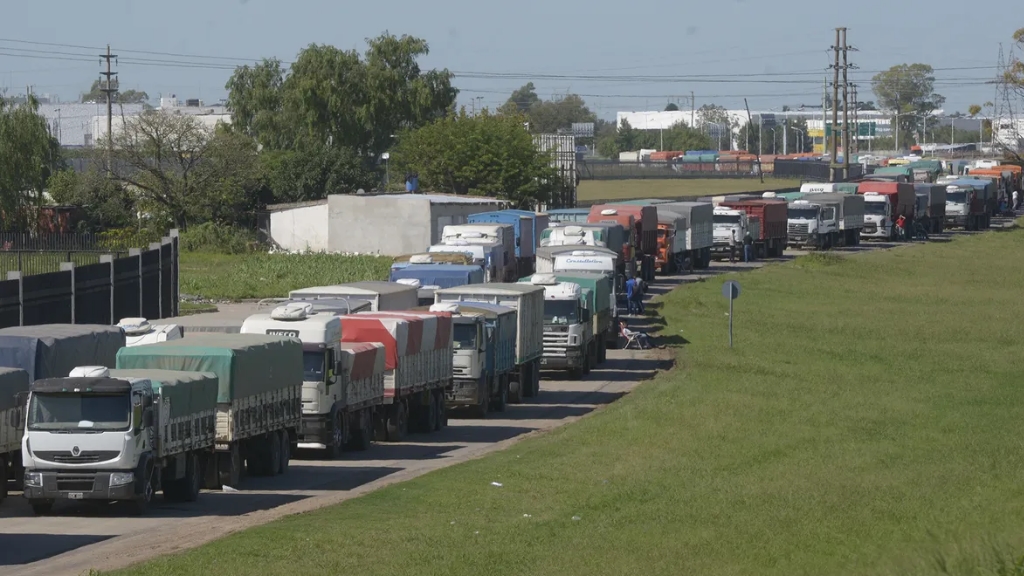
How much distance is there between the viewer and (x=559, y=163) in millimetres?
107062

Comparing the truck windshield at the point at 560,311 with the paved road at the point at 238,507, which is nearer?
the paved road at the point at 238,507

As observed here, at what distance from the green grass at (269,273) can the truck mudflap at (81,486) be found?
36717 millimetres

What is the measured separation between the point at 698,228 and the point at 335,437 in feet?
172

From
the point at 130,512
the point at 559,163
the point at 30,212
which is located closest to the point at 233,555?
the point at 130,512

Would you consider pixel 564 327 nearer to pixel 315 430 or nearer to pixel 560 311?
pixel 560 311

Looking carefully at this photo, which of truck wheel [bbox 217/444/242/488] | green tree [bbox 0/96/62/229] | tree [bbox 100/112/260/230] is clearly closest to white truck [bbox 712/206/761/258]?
tree [bbox 100/112/260/230]

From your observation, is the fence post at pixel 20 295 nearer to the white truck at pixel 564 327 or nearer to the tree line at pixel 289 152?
the white truck at pixel 564 327

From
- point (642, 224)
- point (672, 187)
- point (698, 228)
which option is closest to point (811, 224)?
point (698, 228)

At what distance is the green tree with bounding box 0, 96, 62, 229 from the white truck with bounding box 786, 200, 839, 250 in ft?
142

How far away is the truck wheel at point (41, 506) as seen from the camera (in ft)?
67.5

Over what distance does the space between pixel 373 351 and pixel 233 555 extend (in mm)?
11663

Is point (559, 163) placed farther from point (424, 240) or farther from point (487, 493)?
point (487, 493)

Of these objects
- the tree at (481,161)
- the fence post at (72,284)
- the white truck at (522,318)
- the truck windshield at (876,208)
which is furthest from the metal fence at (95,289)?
the truck windshield at (876,208)

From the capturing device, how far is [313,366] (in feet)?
86.2
